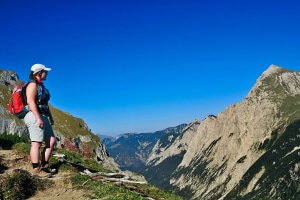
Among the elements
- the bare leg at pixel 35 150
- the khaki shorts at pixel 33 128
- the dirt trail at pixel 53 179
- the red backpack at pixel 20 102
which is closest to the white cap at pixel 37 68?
the red backpack at pixel 20 102

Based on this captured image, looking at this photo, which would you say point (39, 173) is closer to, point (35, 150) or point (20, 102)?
point (35, 150)

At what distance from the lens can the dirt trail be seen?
13.7 metres

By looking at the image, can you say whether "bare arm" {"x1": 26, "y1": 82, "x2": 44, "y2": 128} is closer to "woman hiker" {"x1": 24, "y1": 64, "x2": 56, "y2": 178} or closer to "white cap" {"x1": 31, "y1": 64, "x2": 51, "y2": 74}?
"woman hiker" {"x1": 24, "y1": 64, "x2": 56, "y2": 178}

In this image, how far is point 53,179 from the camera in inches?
596

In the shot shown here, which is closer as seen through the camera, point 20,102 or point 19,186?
point 19,186

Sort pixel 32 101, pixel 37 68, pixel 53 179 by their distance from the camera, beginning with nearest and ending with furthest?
1. pixel 32 101
2. pixel 37 68
3. pixel 53 179

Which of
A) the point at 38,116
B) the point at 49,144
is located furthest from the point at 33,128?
the point at 49,144

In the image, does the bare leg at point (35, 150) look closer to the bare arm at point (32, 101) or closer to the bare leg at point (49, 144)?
the bare leg at point (49, 144)

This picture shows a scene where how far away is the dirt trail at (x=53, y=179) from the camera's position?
13.7 meters

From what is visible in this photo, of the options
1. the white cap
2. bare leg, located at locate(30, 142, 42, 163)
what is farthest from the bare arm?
bare leg, located at locate(30, 142, 42, 163)

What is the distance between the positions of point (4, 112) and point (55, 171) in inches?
6199

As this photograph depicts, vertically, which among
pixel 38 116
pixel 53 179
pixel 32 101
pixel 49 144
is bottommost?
pixel 53 179

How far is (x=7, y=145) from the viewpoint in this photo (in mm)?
22359

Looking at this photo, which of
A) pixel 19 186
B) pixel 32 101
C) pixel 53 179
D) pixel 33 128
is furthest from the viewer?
pixel 53 179
